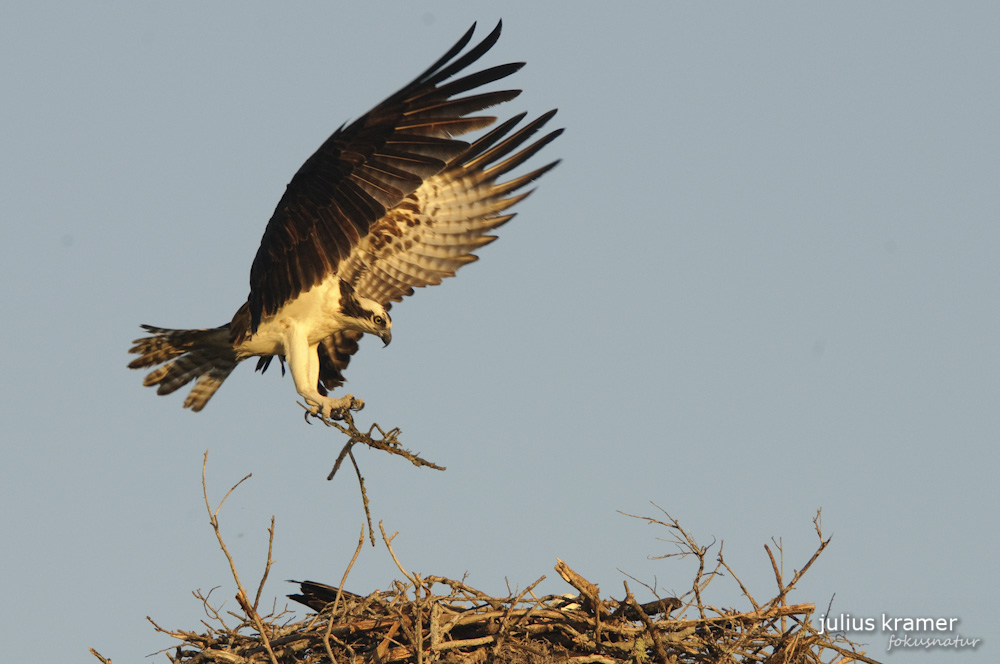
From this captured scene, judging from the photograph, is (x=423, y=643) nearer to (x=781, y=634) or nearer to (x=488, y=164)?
(x=781, y=634)

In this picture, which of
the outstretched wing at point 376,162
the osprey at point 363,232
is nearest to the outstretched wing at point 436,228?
the osprey at point 363,232

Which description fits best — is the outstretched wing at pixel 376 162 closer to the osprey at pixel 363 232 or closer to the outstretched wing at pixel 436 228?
the osprey at pixel 363 232

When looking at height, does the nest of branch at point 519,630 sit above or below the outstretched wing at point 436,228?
below

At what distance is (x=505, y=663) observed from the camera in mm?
6637

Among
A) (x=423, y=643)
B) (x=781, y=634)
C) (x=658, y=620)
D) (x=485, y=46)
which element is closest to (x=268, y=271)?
(x=485, y=46)

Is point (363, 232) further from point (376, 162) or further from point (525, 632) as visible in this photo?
point (525, 632)

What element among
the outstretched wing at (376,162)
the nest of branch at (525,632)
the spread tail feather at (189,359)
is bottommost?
the nest of branch at (525,632)

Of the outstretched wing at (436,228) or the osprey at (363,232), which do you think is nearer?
the osprey at (363,232)

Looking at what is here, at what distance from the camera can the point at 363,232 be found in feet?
26.0

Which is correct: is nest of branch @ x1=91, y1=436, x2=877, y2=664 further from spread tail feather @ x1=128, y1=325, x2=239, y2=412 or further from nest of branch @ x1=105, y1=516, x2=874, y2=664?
spread tail feather @ x1=128, y1=325, x2=239, y2=412

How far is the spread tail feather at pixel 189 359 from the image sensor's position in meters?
9.46

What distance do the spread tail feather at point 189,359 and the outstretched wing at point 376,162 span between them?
1605 mm

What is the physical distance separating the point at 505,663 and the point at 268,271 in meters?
3.43

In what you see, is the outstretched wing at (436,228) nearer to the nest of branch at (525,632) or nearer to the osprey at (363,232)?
the osprey at (363,232)
